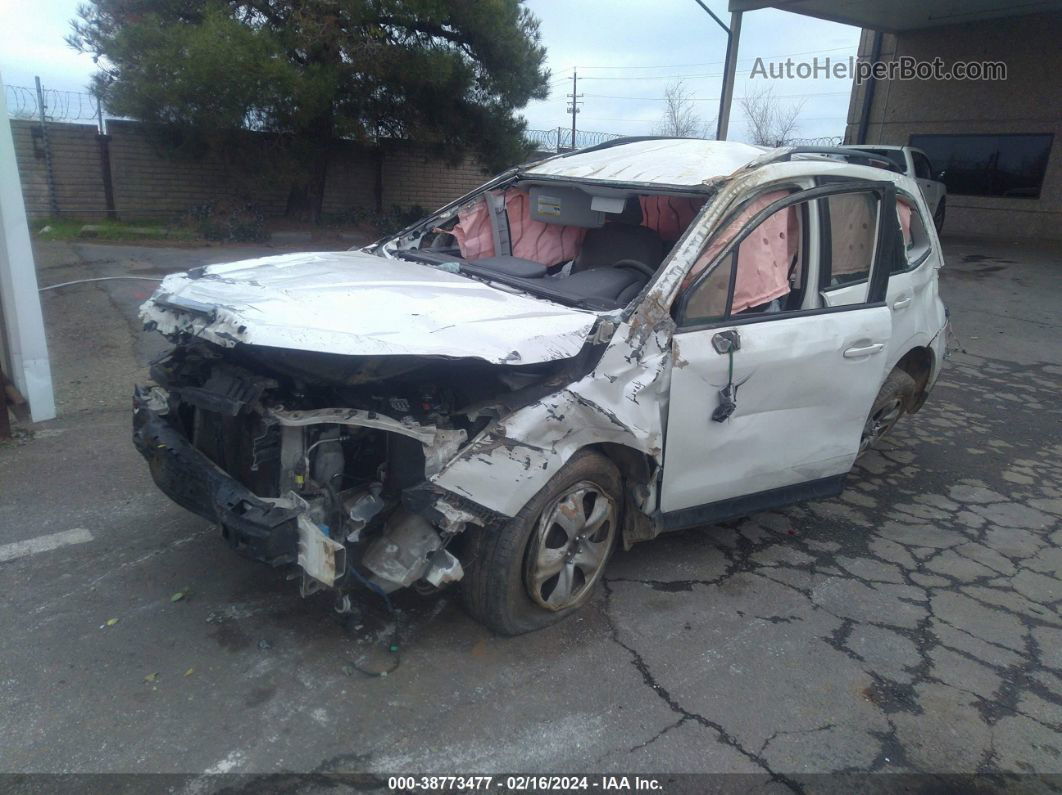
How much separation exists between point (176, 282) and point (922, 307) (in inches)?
167

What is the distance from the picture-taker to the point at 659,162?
412 centimetres

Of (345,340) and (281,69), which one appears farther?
(281,69)

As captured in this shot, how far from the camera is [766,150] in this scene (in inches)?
159

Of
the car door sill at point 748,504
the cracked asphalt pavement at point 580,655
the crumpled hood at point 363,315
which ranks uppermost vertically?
the crumpled hood at point 363,315

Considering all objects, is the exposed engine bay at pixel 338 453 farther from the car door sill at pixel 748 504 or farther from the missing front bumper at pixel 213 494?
the car door sill at pixel 748 504

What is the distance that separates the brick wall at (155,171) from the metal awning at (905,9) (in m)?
7.19

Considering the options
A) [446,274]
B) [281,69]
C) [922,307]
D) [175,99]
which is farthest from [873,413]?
[175,99]

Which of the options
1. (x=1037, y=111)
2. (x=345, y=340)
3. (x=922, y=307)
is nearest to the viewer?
(x=345, y=340)

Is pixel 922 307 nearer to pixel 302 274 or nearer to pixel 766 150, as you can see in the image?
pixel 766 150

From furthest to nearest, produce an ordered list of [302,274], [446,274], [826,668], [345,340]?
[446,274] < [302,274] < [826,668] < [345,340]

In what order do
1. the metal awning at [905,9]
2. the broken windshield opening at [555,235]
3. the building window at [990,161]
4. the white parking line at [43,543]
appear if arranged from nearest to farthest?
the white parking line at [43,543] < the broken windshield opening at [555,235] < the metal awning at [905,9] < the building window at [990,161]

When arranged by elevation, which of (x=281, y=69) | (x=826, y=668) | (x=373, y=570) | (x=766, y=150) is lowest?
(x=826, y=668)

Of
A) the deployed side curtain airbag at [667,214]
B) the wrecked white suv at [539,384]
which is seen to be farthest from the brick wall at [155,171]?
the wrecked white suv at [539,384]

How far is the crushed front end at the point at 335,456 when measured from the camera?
9.11 feet
